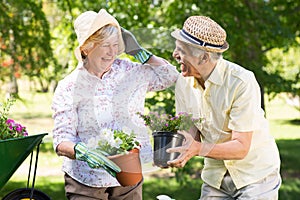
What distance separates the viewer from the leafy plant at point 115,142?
2.53 metres

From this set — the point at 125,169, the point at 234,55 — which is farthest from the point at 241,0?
the point at 125,169

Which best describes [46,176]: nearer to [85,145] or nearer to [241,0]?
[241,0]

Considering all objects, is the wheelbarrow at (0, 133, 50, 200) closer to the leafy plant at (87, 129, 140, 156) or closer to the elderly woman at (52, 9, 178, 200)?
the elderly woman at (52, 9, 178, 200)

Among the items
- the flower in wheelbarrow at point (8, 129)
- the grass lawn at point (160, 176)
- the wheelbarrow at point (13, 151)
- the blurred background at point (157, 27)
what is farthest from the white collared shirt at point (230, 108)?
the blurred background at point (157, 27)

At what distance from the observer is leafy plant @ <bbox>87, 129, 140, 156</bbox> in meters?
2.53

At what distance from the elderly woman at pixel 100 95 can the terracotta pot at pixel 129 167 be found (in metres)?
0.03

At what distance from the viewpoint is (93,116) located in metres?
A: 2.64

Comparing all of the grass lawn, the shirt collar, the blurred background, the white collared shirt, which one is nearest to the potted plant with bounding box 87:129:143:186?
the white collared shirt

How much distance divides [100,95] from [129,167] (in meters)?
0.32

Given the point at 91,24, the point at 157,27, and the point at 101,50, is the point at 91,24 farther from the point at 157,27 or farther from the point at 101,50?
the point at 157,27

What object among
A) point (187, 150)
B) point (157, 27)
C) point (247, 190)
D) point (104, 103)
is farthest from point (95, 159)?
point (157, 27)

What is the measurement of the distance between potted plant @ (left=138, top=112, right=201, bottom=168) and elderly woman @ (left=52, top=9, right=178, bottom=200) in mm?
54

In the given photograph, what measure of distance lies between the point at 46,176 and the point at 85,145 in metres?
5.08

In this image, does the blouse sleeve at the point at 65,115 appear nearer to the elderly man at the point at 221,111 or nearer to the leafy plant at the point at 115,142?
the leafy plant at the point at 115,142
